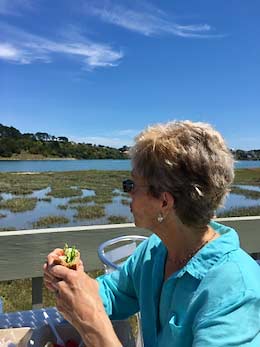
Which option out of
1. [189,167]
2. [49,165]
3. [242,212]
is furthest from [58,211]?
[189,167]

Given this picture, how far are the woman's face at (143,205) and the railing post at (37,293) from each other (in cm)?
129

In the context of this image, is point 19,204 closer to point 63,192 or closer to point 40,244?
point 63,192

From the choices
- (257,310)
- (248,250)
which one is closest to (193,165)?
(257,310)

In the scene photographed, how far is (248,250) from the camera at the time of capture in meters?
2.85

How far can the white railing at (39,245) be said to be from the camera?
7.61ft

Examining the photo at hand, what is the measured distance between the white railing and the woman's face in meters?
1.22

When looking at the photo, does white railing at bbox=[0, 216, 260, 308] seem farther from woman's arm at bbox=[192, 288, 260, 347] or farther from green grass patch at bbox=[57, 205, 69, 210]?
woman's arm at bbox=[192, 288, 260, 347]

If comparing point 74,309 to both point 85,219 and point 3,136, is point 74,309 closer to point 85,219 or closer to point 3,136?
point 85,219

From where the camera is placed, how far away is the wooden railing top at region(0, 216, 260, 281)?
7.61 ft

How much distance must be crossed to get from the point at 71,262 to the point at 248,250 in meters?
1.95

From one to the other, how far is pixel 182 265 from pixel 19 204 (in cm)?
255

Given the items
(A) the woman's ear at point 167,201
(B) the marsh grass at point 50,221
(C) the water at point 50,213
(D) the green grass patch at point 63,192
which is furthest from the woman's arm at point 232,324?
(D) the green grass patch at point 63,192

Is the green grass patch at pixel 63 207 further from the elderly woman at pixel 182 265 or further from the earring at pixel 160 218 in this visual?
the earring at pixel 160 218

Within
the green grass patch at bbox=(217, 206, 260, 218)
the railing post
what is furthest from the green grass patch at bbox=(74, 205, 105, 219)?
the green grass patch at bbox=(217, 206, 260, 218)
